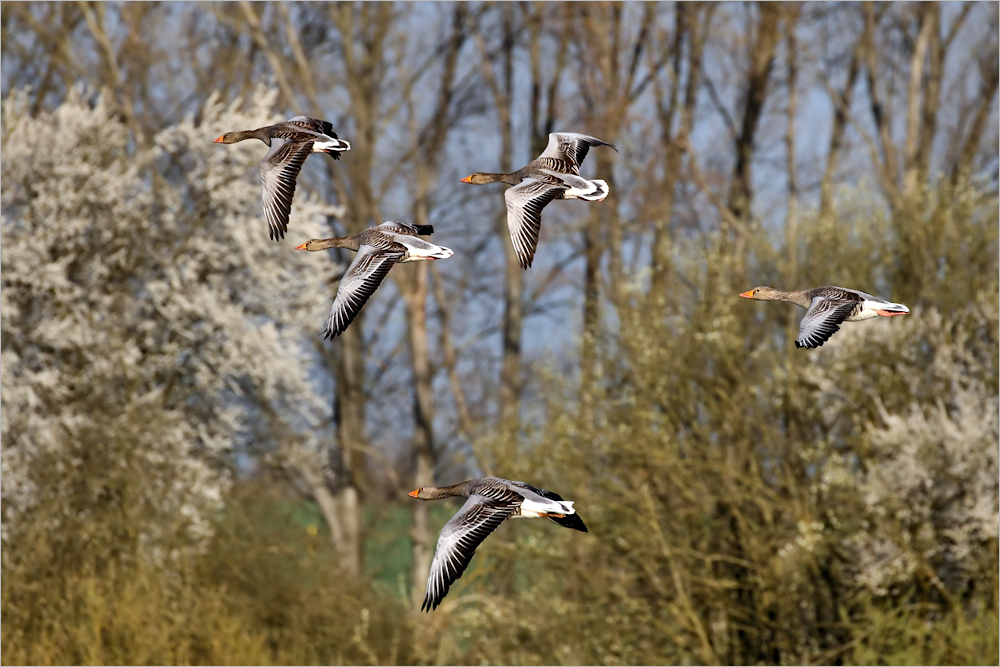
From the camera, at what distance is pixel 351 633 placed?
17078 mm

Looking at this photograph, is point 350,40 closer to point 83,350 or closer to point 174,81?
point 174,81

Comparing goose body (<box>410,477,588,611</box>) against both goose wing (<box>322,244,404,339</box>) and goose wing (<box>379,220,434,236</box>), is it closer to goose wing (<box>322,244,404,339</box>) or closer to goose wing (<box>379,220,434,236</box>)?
goose wing (<box>322,244,404,339</box>)

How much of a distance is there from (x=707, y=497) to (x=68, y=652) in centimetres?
787

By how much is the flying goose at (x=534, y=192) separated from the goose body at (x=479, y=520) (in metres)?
0.77

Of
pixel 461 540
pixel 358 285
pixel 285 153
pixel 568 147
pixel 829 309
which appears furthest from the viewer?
pixel 568 147

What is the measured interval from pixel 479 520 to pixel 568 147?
2026 millimetres

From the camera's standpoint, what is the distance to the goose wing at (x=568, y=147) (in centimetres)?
550

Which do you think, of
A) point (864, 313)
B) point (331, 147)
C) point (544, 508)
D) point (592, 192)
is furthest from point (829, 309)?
point (331, 147)

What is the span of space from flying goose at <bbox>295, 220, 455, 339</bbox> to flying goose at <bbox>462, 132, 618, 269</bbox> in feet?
0.85

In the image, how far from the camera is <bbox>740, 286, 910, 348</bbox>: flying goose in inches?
165

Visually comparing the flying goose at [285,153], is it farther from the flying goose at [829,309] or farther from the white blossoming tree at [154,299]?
the white blossoming tree at [154,299]

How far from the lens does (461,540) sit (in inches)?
164

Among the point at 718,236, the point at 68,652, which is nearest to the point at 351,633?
the point at 68,652

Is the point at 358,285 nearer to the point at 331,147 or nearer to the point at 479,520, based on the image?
the point at 331,147
